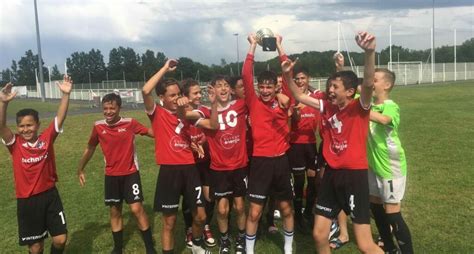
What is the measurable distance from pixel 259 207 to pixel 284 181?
433 mm

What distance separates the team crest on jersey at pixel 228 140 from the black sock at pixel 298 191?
132 cm

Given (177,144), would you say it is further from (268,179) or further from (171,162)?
(268,179)

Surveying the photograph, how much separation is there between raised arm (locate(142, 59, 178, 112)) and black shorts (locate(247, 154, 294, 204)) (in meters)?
1.41

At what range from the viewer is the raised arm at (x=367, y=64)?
3838mm

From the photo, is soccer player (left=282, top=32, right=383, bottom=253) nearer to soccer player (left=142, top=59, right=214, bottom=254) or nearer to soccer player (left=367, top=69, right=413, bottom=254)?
soccer player (left=367, top=69, right=413, bottom=254)

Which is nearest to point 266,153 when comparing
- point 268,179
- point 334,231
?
point 268,179

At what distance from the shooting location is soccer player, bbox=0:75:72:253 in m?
4.94

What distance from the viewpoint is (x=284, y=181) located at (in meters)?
5.32

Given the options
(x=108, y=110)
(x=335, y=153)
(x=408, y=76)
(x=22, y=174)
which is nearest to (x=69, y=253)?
(x=22, y=174)

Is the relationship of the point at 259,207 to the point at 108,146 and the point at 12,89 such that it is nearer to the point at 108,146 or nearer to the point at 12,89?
the point at 108,146

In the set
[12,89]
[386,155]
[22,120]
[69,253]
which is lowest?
[69,253]

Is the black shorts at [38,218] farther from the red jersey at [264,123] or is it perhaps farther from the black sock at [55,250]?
the red jersey at [264,123]

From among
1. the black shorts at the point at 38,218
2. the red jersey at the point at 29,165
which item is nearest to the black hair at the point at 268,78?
the red jersey at the point at 29,165

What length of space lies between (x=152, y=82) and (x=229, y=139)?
1182mm
